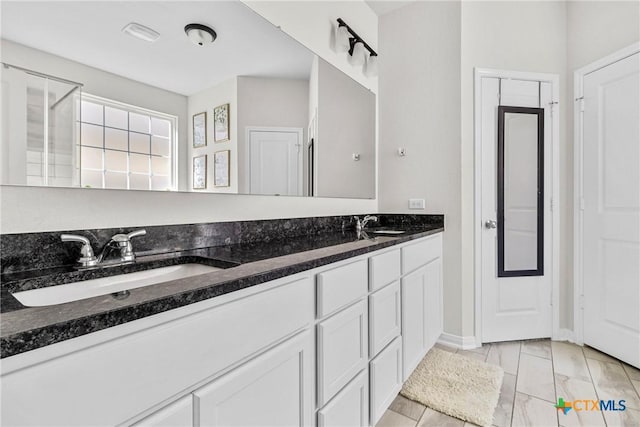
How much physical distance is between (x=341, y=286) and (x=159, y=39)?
1175 millimetres

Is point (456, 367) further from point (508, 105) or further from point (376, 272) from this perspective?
point (508, 105)

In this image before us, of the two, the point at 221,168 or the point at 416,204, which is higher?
the point at 221,168

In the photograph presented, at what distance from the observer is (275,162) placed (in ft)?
5.64

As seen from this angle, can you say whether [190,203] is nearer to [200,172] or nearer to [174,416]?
[200,172]

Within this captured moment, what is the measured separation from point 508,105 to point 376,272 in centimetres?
196

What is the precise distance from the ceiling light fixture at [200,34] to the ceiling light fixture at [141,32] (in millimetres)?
139

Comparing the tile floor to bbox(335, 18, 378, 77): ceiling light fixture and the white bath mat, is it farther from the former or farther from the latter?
bbox(335, 18, 378, 77): ceiling light fixture

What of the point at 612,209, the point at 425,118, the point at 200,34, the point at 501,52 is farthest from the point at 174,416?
the point at 501,52

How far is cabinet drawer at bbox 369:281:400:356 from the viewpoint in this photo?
1405 mm

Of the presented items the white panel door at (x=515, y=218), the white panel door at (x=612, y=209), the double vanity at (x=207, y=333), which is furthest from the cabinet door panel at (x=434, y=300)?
the white panel door at (x=612, y=209)

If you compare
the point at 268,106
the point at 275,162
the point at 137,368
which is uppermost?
the point at 268,106

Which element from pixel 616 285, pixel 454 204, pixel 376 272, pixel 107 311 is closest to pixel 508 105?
pixel 454 204

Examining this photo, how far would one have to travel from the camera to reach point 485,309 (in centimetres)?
245

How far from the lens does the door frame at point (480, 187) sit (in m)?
2.42
